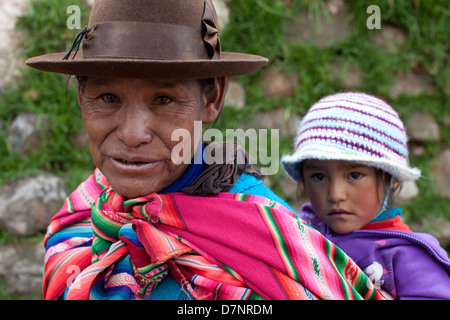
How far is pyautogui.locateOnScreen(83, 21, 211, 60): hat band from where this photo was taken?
1.58 m

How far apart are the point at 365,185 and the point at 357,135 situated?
0.87ft

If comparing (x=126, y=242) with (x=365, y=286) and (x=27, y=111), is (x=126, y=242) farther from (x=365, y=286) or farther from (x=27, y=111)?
(x=27, y=111)

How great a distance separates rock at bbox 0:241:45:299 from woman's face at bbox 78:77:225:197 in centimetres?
222

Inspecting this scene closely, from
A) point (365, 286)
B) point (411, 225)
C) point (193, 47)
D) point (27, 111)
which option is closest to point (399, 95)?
point (411, 225)

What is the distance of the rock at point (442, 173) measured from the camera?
416cm

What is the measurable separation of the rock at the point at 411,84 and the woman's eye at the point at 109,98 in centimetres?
307

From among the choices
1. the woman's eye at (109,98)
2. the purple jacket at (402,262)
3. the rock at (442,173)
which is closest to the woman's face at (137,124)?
the woman's eye at (109,98)

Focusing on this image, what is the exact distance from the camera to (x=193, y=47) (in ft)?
5.43

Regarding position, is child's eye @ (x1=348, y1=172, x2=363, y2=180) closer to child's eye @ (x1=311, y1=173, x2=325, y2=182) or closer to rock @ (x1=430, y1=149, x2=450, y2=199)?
child's eye @ (x1=311, y1=173, x2=325, y2=182)

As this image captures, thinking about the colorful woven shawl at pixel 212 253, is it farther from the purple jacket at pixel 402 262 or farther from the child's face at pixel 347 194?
the child's face at pixel 347 194

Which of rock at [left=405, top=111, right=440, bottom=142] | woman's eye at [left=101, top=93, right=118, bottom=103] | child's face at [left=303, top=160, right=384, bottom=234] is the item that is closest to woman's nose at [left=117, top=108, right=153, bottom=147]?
woman's eye at [left=101, top=93, right=118, bottom=103]

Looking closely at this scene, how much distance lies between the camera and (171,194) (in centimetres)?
180

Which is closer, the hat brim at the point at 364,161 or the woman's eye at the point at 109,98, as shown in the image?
the woman's eye at the point at 109,98

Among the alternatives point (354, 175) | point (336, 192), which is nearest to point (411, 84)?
point (354, 175)
